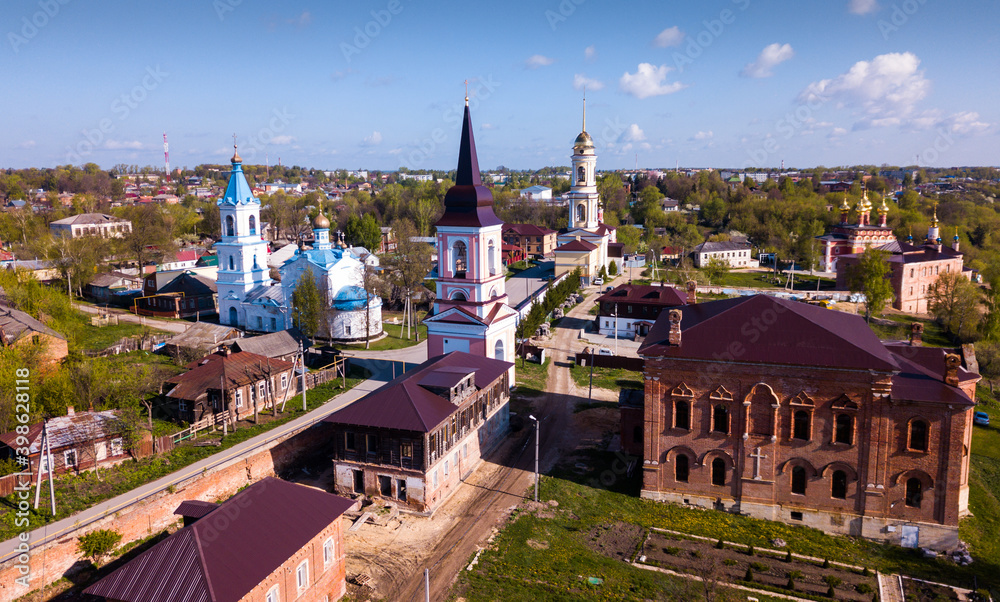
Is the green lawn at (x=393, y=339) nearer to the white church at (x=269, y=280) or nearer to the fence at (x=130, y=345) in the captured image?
the white church at (x=269, y=280)

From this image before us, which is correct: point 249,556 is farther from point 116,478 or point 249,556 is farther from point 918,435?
point 918,435

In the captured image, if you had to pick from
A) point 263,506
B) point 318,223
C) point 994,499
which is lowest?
point 994,499

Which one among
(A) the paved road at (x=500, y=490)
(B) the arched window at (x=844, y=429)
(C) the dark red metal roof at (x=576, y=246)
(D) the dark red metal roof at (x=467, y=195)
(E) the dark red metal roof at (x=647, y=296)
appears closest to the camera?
(A) the paved road at (x=500, y=490)

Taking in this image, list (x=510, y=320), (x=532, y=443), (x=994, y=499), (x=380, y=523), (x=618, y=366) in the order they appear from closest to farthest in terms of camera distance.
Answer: (x=380, y=523)
(x=994, y=499)
(x=532, y=443)
(x=510, y=320)
(x=618, y=366)

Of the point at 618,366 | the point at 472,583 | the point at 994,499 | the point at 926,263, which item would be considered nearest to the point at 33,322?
the point at 472,583

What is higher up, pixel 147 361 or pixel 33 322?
pixel 33 322

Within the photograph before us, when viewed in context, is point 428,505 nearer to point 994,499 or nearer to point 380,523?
point 380,523

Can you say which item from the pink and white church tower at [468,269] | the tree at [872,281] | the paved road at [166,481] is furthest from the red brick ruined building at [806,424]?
the tree at [872,281]

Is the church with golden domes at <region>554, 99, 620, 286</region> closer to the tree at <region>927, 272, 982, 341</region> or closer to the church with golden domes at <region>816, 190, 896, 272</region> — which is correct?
the church with golden domes at <region>816, 190, 896, 272</region>
